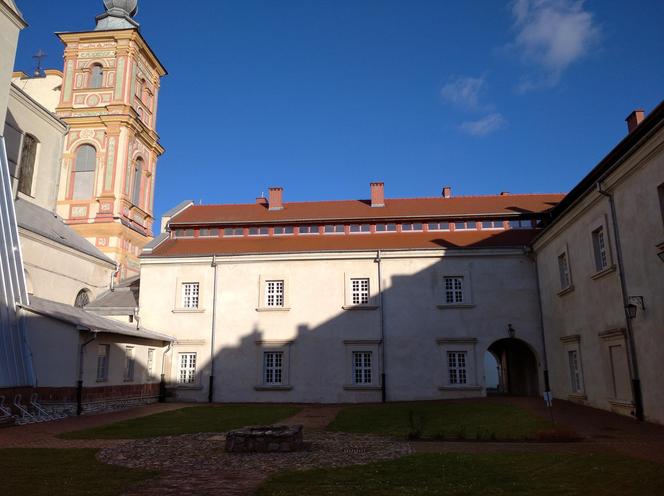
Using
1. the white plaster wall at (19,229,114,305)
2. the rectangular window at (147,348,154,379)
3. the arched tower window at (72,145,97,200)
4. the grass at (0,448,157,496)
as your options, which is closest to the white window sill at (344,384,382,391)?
the rectangular window at (147,348,154,379)

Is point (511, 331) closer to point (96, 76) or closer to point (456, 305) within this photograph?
point (456, 305)

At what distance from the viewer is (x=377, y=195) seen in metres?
34.4

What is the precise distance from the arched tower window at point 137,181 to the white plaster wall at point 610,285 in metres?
32.6

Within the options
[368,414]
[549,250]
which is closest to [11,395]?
[368,414]

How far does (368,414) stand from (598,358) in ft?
28.0

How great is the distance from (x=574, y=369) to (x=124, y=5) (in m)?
48.2

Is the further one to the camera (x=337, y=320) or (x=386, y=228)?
(x=386, y=228)

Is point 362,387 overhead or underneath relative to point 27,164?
underneath

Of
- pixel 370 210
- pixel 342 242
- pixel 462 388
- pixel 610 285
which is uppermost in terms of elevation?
pixel 370 210

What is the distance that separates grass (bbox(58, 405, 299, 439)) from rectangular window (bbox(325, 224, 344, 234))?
1086cm

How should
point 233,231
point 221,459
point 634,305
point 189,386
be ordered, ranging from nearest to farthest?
point 221,459 < point 634,305 < point 189,386 < point 233,231

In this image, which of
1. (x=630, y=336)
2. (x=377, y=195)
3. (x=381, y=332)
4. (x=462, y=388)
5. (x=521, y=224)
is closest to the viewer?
(x=630, y=336)

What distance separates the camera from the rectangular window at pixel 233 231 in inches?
1287

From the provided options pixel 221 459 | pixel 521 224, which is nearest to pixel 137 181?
pixel 521 224
